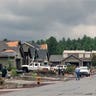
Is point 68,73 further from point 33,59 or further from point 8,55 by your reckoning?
point 33,59

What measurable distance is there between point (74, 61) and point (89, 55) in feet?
68.7

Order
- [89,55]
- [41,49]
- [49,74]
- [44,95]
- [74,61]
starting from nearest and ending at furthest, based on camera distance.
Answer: [44,95] → [49,74] → [41,49] → [74,61] → [89,55]

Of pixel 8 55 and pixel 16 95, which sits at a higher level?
pixel 8 55

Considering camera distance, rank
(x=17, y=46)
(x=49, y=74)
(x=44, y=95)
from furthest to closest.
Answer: (x=17, y=46) < (x=49, y=74) < (x=44, y=95)

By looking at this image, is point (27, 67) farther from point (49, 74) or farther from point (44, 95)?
point (44, 95)

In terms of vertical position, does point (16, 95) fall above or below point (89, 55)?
below

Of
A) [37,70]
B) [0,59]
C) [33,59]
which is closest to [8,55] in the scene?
[0,59]

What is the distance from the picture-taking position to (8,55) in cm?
8006

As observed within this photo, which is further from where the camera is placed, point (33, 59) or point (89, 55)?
point (89, 55)

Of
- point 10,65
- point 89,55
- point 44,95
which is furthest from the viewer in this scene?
point 89,55

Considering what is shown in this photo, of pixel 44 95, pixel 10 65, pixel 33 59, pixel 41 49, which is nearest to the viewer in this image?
pixel 44 95

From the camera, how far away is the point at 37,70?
74125mm

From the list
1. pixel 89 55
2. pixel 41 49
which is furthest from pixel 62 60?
pixel 41 49

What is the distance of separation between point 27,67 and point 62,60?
236 feet
